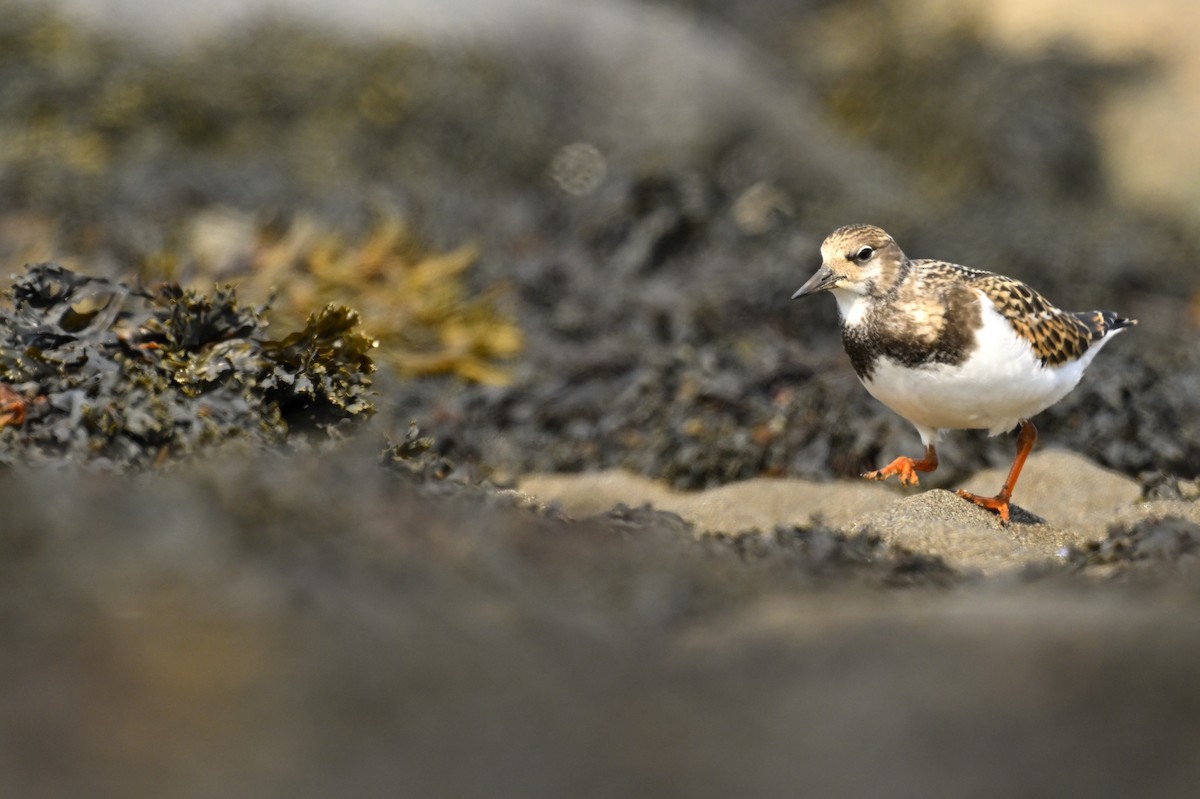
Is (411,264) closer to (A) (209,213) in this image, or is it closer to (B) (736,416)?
(A) (209,213)

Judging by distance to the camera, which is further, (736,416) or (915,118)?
(915,118)

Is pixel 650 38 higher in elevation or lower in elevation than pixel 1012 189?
higher

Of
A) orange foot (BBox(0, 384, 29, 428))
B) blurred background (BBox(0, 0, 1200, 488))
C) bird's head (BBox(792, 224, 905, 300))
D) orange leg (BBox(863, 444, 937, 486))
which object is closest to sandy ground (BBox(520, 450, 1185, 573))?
orange leg (BBox(863, 444, 937, 486))

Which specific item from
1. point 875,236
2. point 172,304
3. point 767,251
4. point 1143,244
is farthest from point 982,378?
point 1143,244

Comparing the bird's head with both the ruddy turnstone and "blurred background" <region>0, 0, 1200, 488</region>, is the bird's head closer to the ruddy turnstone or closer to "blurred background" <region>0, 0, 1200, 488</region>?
the ruddy turnstone

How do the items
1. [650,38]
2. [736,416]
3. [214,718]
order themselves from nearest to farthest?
[214,718] < [736,416] < [650,38]

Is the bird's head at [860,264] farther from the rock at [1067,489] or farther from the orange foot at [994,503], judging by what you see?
the rock at [1067,489]

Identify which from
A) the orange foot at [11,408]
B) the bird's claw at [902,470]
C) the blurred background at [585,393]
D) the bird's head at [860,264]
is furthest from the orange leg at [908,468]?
the orange foot at [11,408]

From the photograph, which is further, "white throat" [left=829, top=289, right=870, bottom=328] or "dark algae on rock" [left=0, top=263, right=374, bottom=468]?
"white throat" [left=829, top=289, right=870, bottom=328]
